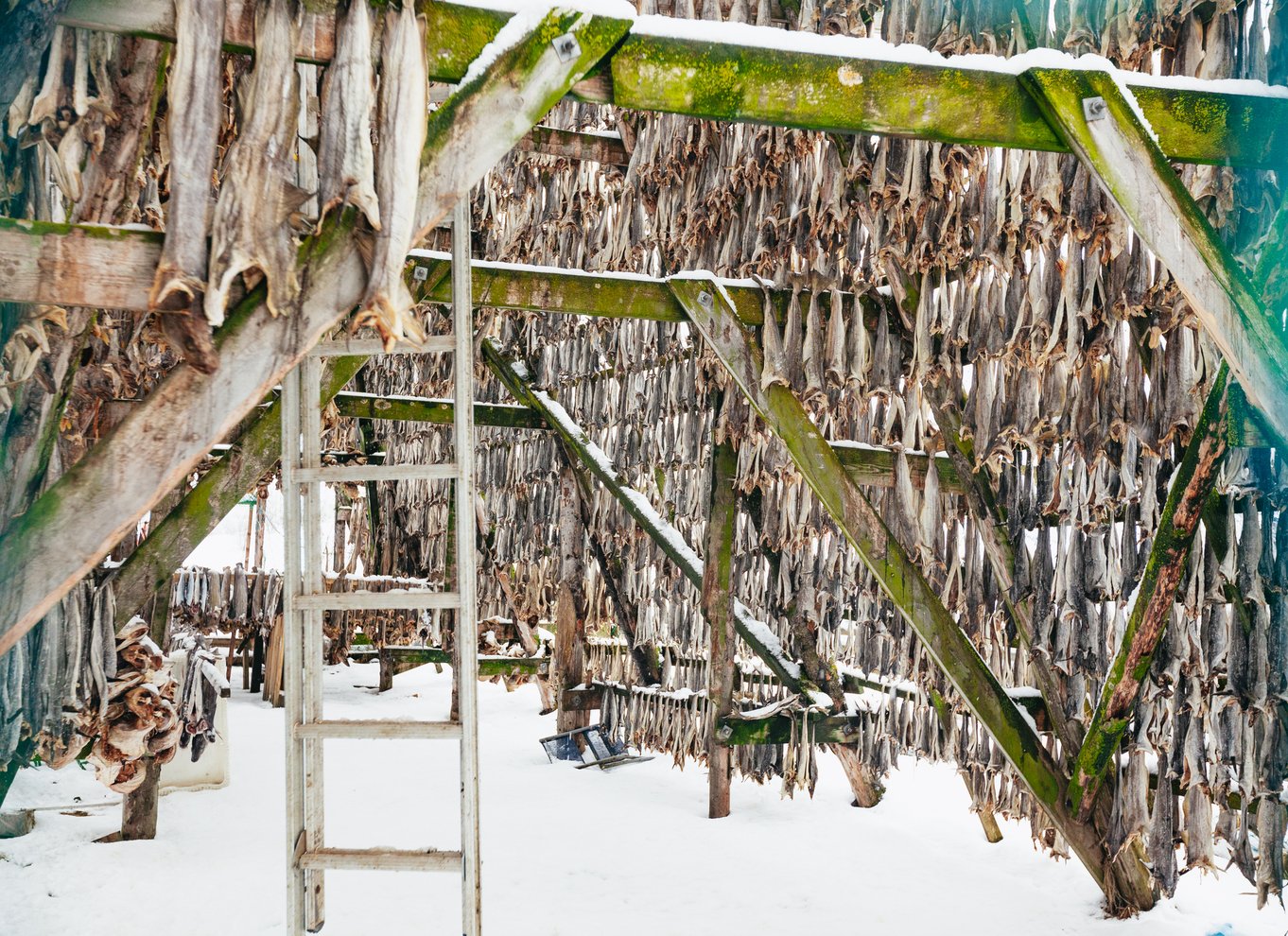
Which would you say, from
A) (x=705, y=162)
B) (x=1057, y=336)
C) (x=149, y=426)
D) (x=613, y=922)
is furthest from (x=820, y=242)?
(x=149, y=426)

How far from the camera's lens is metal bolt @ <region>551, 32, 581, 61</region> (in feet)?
8.38

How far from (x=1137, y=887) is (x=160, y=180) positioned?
5.27 metres

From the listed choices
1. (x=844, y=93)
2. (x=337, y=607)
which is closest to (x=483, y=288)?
(x=337, y=607)

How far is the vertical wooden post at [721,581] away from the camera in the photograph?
22.6 feet

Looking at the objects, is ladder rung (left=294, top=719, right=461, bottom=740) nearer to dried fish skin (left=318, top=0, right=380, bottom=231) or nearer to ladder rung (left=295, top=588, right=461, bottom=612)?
ladder rung (left=295, top=588, right=461, bottom=612)

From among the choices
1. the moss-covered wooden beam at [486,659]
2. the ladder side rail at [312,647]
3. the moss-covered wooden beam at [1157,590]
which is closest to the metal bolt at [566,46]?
the ladder side rail at [312,647]

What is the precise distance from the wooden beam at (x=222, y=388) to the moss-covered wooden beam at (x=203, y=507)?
9.70 feet

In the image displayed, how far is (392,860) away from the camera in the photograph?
11.4 ft

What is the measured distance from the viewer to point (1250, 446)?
393 cm

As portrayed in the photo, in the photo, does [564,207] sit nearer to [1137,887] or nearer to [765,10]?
[765,10]

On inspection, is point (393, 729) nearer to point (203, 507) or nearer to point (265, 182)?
point (265, 182)

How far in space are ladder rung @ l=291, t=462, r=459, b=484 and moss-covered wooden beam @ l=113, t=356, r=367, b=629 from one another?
5.05 feet

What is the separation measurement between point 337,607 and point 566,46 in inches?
83.2

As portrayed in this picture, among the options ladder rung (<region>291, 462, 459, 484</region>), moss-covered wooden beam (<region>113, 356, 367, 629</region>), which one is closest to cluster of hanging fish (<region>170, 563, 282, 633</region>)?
moss-covered wooden beam (<region>113, 356, 367, 629</region>)
